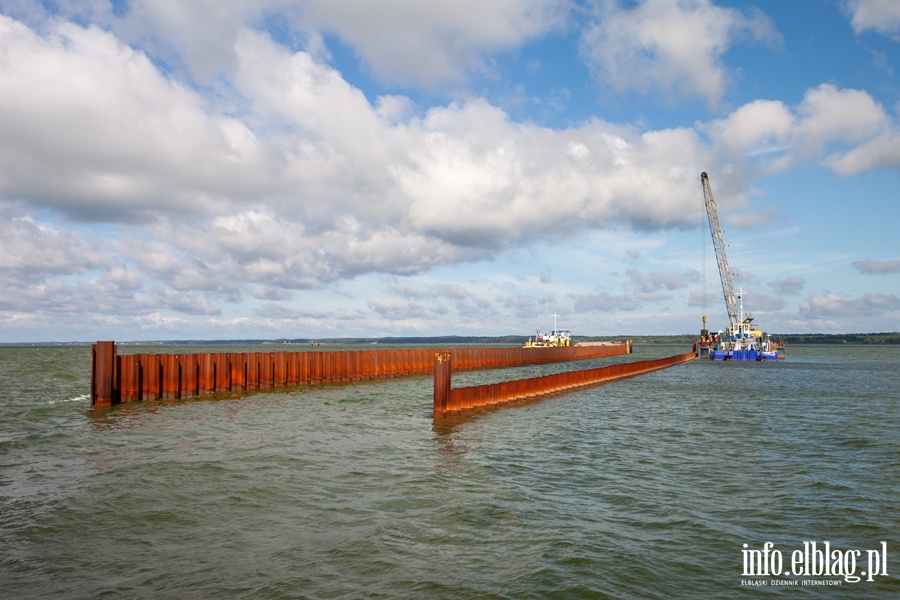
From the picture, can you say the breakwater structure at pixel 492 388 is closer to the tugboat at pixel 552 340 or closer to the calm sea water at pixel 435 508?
the calm sea water at pixel 435 508

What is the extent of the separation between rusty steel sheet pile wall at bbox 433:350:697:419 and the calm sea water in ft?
4.42

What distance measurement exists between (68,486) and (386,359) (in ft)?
122

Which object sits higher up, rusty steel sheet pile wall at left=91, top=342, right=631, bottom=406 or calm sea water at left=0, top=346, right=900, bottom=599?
rusty steel sheet pile wall at left=91, top=342, right=631, bottom=406

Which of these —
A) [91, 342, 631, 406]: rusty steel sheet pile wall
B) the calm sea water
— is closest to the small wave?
[91, 342, 631, 406]: rusty steel sheet pile wall

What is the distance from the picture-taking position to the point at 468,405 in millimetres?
25094

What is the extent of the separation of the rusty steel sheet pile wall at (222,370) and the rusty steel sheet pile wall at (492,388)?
10473mm

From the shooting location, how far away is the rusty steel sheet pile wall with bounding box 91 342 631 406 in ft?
84.7

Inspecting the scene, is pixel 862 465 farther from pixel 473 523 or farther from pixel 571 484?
pixel 473 523

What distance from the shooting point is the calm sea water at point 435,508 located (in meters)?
7.66

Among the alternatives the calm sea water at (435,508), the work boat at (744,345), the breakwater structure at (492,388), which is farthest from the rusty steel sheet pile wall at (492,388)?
the work boat at (744,345)

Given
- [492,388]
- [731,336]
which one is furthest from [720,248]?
[492,388]

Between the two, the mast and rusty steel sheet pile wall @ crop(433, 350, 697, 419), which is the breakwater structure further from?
the mast

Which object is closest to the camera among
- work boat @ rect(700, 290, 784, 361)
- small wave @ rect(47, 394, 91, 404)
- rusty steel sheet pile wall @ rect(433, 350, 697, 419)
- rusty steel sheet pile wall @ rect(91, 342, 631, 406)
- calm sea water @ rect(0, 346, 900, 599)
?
calm sea water @ rect(0, 346, 900, 599)

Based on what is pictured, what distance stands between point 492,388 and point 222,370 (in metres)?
15.1
